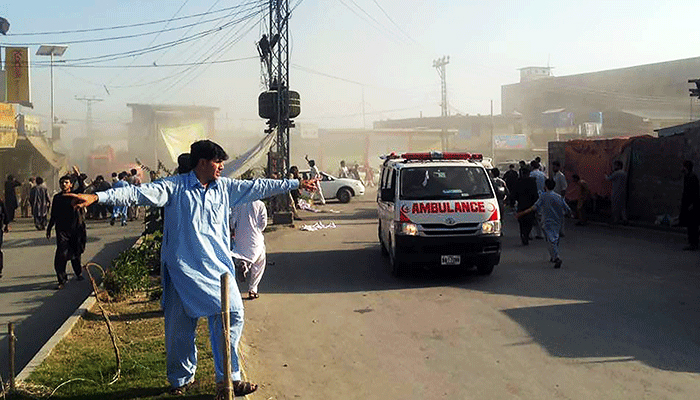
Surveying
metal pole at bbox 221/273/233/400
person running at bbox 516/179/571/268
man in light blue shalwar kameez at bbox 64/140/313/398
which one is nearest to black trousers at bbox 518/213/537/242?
person running at bbox 516/179/571/268

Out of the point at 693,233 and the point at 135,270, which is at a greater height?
the point at 693,233

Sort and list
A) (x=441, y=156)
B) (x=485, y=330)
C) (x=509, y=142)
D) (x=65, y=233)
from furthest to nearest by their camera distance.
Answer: (x=509, y=142) < (x=441, y=156) < (x=65, y=233) < (x=485, y=330)

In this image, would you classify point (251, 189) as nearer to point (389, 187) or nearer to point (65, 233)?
point (389, 187)

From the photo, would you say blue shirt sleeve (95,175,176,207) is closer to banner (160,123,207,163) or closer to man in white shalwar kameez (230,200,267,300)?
man in white shalwar kameez (230,200,267,300)

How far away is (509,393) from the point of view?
552cm

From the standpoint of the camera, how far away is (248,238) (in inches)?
365

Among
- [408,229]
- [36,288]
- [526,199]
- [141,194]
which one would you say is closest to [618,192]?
[526,199]

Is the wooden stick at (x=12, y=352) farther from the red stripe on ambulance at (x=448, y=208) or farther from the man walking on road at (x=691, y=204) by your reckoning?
the man walking on road at (x=691, y=204)

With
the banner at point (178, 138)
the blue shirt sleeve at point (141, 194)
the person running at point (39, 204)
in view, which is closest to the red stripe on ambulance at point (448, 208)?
the blue shirt sleeve at point (141, 194)

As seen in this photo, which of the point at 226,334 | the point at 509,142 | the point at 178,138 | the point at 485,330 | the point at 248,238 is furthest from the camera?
the point at 509,142

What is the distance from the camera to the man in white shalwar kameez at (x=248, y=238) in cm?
925

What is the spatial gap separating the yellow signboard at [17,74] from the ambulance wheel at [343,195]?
50.1 feet

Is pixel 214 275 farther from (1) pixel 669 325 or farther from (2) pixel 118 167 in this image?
(2) pixel 118 167

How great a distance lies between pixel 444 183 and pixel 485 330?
3.73 m
